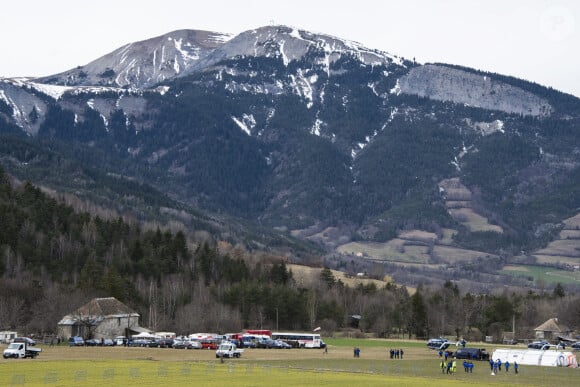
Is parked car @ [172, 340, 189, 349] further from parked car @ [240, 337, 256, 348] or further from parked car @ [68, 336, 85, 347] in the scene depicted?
parked car @ [68, 336, 85, 347]

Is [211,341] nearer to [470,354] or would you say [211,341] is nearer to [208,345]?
[208,345]

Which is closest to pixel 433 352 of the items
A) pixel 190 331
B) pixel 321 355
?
pixel 321 355

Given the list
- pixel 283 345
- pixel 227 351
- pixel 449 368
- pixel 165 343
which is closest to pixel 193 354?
pixel 227 351

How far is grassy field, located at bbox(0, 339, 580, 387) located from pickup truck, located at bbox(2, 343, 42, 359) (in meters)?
2.11

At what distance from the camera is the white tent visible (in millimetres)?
131250

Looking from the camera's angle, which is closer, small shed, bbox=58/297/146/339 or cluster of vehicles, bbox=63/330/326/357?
cluster of vehicles, bbox=63/330/326/357

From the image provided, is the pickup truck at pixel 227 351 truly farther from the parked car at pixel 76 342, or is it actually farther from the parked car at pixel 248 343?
the parked car at pixel 76 342

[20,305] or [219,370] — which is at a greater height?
[20,305]

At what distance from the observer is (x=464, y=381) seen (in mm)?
101938

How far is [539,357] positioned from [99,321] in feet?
258

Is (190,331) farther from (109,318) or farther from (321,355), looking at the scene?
(321,355)

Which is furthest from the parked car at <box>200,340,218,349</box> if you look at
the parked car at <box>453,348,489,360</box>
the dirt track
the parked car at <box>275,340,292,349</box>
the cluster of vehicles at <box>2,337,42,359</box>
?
the parked car at <box>453,348,489,360</box>

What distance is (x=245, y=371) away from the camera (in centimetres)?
10594

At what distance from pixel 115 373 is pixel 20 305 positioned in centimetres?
8987
